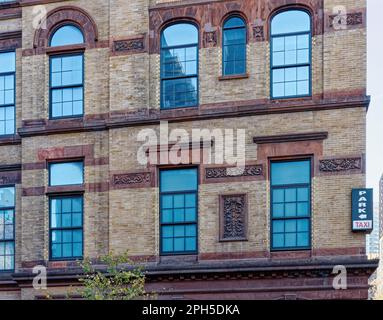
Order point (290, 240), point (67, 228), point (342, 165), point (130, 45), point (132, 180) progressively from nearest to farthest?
point (342, 165) < point (290, 240) < point (132, 180) < point (130, 45) < point (67, 228)

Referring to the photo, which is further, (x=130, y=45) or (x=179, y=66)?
(x=130, y=45)

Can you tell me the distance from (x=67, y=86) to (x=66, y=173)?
9.30 ft

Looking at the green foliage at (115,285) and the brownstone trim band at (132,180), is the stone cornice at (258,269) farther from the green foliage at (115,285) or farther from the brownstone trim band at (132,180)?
the brownstone trim band at (132,180)

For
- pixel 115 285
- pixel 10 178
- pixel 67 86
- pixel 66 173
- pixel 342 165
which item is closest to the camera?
pixel 115 285

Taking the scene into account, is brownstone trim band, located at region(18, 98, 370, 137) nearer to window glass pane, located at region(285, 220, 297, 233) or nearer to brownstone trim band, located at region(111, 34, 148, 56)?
brownstone trim band, located at region(111, 34, 148, 56)

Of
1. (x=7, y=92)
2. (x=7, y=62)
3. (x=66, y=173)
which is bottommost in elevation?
(x=66, y=173)

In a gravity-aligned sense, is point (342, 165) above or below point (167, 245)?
above

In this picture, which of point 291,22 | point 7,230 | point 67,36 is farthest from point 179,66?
point 7,230

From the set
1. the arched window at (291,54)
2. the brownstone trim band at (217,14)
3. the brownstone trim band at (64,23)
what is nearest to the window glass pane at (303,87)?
the arched window at (291,54)

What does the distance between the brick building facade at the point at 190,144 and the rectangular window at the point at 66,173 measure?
0.13ft

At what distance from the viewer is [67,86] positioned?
19.5 m

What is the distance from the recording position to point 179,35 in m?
18.6

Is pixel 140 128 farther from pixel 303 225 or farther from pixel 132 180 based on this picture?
pixel 303 225

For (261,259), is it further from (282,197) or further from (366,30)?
(366,30)
